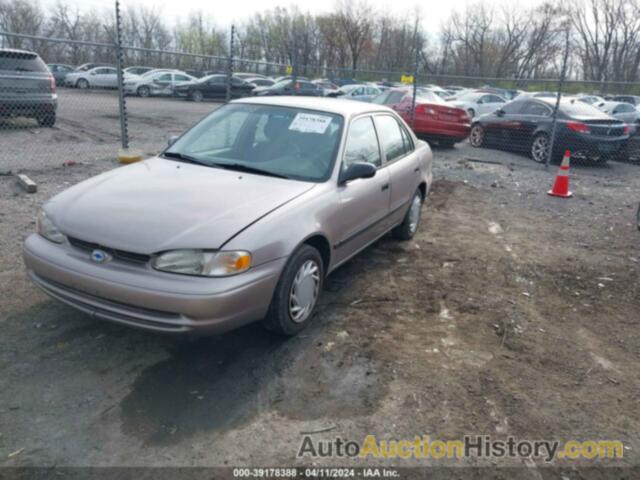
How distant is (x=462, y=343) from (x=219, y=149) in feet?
8.43

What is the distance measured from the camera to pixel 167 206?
3.39 m

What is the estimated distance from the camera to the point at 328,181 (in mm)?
4055

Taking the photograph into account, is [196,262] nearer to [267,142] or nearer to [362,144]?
[267,142]

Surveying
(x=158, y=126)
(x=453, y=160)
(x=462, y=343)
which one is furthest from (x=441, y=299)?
(x=158, y=126)

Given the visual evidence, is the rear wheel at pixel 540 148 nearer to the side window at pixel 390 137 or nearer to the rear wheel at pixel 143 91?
the side window at pixel 390 137

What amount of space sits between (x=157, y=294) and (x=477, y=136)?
42.2ft

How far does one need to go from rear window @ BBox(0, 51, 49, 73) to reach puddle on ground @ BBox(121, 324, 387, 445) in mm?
10052

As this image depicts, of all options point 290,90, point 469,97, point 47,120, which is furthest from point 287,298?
point 290,90

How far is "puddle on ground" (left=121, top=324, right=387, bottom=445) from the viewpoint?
285 cm

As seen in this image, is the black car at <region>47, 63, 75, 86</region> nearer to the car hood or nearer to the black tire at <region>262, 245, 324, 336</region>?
the car hood

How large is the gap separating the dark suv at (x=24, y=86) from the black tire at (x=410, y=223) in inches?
343

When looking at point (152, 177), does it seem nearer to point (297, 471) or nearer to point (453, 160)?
point (297, 471)

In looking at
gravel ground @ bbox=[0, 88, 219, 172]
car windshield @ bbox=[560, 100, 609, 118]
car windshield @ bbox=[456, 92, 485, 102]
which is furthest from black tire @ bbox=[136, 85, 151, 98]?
car windshield @ bbox=[560, 100, 609, 118]

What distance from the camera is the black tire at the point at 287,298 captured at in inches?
135
